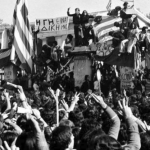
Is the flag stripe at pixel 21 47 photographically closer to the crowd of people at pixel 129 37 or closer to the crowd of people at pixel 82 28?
the crowd of people at pixel 82 28

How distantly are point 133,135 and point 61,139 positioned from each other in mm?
728

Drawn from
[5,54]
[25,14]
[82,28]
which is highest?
[25,14]

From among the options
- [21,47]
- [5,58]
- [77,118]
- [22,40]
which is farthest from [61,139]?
[5,58]

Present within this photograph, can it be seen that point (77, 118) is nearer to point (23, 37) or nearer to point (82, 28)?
point (82, 28)

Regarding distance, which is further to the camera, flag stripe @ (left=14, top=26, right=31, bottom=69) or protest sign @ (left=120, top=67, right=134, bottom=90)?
flag stripe @ (left=14, top=26, right=31, bottom=69)

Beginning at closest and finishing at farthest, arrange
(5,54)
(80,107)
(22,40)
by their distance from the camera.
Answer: (80,107) < (22,40) < (5,54)

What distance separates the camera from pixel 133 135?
4.42 meters

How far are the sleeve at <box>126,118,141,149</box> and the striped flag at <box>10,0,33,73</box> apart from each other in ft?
51.8

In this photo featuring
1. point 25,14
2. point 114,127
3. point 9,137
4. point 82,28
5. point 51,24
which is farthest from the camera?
point 51,24

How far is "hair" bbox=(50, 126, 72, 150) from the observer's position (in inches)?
177

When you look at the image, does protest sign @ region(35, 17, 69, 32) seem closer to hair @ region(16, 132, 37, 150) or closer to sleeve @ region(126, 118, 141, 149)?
hair @ region(16, 132, 37, 150)

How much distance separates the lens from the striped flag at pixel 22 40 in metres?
20.2

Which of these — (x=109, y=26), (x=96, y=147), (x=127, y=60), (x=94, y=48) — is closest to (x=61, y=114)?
(x=96, y=147)

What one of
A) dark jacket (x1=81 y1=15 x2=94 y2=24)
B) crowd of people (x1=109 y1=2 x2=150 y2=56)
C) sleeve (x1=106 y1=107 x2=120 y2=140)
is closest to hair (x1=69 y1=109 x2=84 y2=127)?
sleeve (x1=106 y1=107 x2=120 y2=140)
